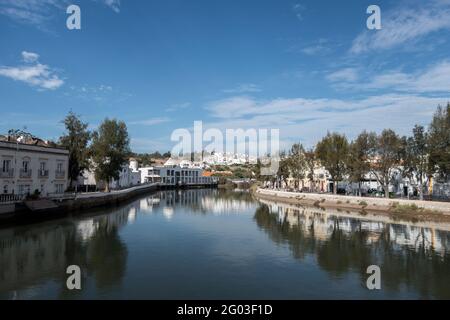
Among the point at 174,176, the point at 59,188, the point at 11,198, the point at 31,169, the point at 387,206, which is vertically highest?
the point at 31,169

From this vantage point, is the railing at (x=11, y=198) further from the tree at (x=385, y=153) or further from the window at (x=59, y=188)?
the tree at (x=385, y=153)

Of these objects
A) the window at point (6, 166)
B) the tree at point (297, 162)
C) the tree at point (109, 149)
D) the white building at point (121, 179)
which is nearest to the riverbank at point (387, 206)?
the tree at point (297, 162)

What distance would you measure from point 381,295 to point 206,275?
316 inches

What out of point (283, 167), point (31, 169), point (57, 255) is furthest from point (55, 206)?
point (283, 167)

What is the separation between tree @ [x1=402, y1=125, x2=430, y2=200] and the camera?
155 ft

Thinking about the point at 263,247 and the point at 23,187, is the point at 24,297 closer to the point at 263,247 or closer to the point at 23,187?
the point at 263,247

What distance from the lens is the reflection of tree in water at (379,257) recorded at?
58.1 ft

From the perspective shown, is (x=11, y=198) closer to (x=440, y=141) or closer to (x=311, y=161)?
(x=440, y=141)

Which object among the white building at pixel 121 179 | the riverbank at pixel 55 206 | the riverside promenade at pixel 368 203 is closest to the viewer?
the riverbank at pixel 55 206

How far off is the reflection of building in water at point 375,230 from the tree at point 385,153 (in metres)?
13.1

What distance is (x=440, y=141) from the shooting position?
142 feet

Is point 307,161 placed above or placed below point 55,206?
above

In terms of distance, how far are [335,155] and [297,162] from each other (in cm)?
1703
